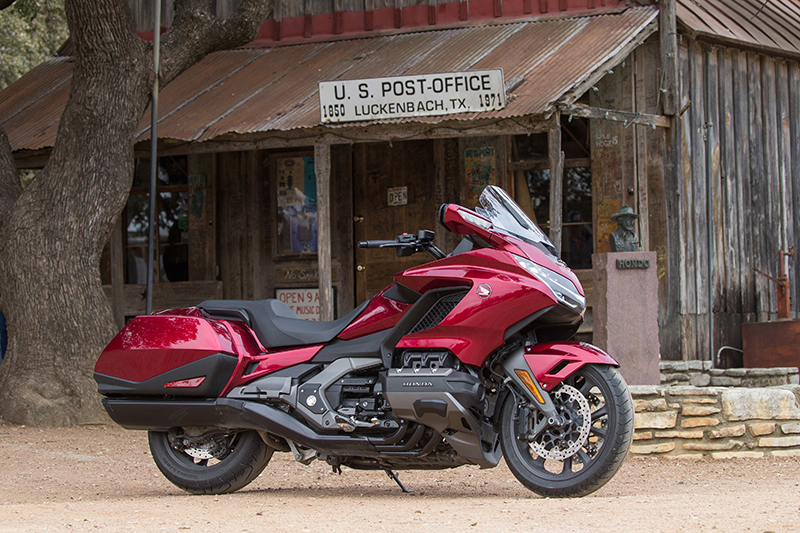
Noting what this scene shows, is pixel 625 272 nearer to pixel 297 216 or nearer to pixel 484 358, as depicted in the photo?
pixel 484 358

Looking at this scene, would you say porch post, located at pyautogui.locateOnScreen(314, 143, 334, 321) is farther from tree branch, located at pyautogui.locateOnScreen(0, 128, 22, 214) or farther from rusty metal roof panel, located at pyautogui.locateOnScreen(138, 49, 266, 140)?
tree branch, located at pyautogui.locateOnScreen(0, 128, 22, 214)

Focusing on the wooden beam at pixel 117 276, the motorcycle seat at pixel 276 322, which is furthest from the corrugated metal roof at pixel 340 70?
the motorcycle seat at pixel 276 322

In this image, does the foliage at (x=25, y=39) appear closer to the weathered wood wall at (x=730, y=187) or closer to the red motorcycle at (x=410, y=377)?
the weathered wood wall at (x=730, y=187)

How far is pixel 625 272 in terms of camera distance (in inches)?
313

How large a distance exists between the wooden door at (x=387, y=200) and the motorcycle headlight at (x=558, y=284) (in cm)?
684

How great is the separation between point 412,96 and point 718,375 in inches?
177

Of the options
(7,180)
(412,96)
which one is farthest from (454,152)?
(7,180)

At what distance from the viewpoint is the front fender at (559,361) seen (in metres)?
4.29

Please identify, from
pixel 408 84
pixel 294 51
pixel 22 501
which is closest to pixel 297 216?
pixel 294 51

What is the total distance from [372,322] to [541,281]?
92 centimetres

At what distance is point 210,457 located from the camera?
4.94 metres

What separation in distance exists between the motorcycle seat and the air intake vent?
13.2 inches

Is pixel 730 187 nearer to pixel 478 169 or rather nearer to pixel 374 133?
pixel 478 169

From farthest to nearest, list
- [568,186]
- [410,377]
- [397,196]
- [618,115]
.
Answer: [397,196], [568,186], [618,115], [410,377]
